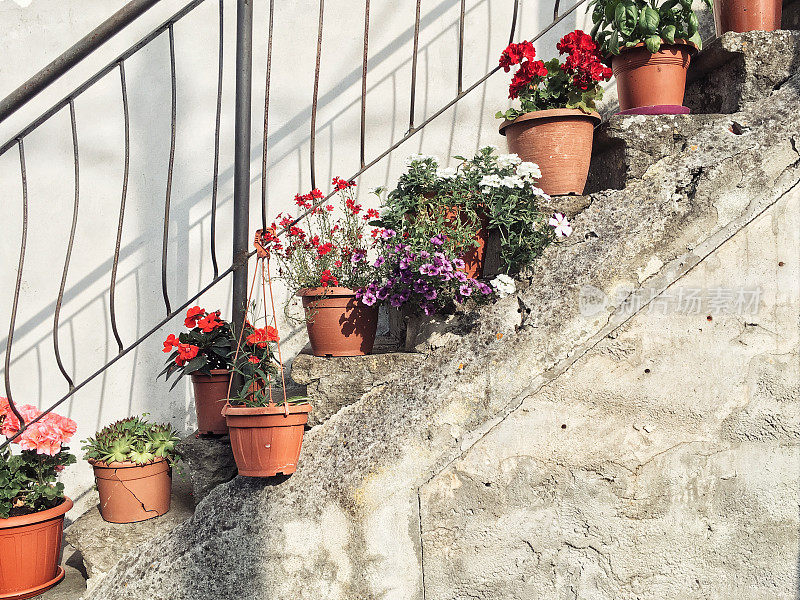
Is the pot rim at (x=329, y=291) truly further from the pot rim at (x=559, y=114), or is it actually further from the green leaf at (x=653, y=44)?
the green leaf at (x=653, y=44)

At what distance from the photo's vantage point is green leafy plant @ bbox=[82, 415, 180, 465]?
7.13ft

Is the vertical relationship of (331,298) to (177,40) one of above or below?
below

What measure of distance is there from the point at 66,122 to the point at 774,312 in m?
3.06

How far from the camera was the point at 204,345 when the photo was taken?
2.27m

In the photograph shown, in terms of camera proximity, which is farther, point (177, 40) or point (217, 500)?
point (177, 40)

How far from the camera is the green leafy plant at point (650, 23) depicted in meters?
2.19

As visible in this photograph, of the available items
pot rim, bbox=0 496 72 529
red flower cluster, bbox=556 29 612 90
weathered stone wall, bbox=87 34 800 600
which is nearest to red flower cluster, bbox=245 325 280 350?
weathered stone wall, bbox=87 34 800 600

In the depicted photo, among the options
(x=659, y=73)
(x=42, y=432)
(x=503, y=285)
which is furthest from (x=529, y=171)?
(x=42, y=432)

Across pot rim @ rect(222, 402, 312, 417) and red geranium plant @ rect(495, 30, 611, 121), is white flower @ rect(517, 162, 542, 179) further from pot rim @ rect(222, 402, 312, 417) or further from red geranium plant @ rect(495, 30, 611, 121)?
pot rim @ rect(222, 402, 312, 417)

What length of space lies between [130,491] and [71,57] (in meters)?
1.36

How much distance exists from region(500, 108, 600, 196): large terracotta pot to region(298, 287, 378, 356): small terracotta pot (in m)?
0.75

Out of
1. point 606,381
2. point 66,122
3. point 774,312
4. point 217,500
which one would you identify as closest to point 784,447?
point 774,312

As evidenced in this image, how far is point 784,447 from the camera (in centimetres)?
177

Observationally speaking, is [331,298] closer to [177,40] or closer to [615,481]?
[615,481]
